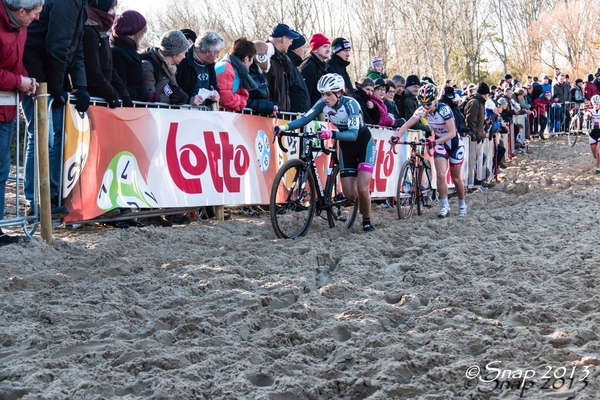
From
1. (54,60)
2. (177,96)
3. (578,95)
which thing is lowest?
(177,96)

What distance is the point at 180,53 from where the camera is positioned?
8.30 m

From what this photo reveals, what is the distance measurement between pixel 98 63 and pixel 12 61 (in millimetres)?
1137

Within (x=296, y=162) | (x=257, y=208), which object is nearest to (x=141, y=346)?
(x=296, y=162)

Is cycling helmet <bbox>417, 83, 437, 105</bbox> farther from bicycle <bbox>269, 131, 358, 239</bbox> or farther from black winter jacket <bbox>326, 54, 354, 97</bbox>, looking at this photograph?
bicycle <bbox>269, 131, 358, 239</bbox>

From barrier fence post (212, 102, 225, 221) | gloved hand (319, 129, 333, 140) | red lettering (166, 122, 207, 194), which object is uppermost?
gloved hand (319, 129, 333, 140)

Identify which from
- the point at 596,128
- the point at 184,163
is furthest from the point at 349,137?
the point at 596,128

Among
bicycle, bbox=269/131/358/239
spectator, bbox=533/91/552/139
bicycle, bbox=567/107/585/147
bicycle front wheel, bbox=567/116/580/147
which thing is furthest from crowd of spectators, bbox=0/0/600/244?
spectator, bbox=533/91/552/139

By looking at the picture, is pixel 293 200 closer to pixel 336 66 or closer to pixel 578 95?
pixel 336 66

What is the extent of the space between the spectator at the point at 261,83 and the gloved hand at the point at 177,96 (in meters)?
1.19

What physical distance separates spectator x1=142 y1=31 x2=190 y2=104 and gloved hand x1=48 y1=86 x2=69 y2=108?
1.51m

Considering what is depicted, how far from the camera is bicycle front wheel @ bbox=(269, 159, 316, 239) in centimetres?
763

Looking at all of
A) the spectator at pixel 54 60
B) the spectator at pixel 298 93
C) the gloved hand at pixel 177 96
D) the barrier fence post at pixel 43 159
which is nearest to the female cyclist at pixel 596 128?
the spectator at pixel 298 93

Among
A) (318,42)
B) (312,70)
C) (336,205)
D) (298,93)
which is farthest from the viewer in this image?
(312,70)

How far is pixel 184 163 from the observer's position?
27.1 feet
